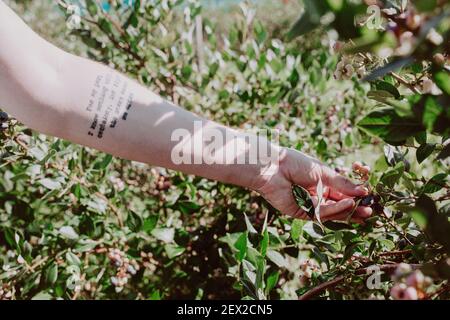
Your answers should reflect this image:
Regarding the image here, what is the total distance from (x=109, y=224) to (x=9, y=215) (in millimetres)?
489

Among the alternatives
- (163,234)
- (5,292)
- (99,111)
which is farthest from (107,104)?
(5,292)

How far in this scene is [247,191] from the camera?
5.89 ft

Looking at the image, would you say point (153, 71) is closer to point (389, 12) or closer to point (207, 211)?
point (207, 211)

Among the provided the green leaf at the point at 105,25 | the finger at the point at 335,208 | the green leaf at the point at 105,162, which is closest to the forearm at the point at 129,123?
the finger at the point at 335,208

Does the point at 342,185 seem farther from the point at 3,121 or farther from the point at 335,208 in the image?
the point at 3,121

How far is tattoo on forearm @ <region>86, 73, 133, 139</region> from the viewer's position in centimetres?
105

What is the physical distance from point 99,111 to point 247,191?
85 cm

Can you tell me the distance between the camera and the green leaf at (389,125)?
0.68m

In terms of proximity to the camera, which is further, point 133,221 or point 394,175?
point 133,221

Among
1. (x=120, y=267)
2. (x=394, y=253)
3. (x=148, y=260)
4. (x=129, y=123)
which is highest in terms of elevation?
(x=129, y=123)

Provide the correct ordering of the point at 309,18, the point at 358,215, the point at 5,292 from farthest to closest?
the point at 5,292 → the point at 358,215 → the point at 309,18

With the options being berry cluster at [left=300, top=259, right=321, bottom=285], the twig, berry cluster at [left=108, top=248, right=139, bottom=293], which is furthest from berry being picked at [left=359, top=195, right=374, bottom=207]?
berry cluster at [left=108, top=248, right=139, bottom=293]

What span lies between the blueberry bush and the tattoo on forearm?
39cm

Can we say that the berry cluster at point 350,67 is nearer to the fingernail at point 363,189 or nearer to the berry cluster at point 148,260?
the fingernail at point 363,189
